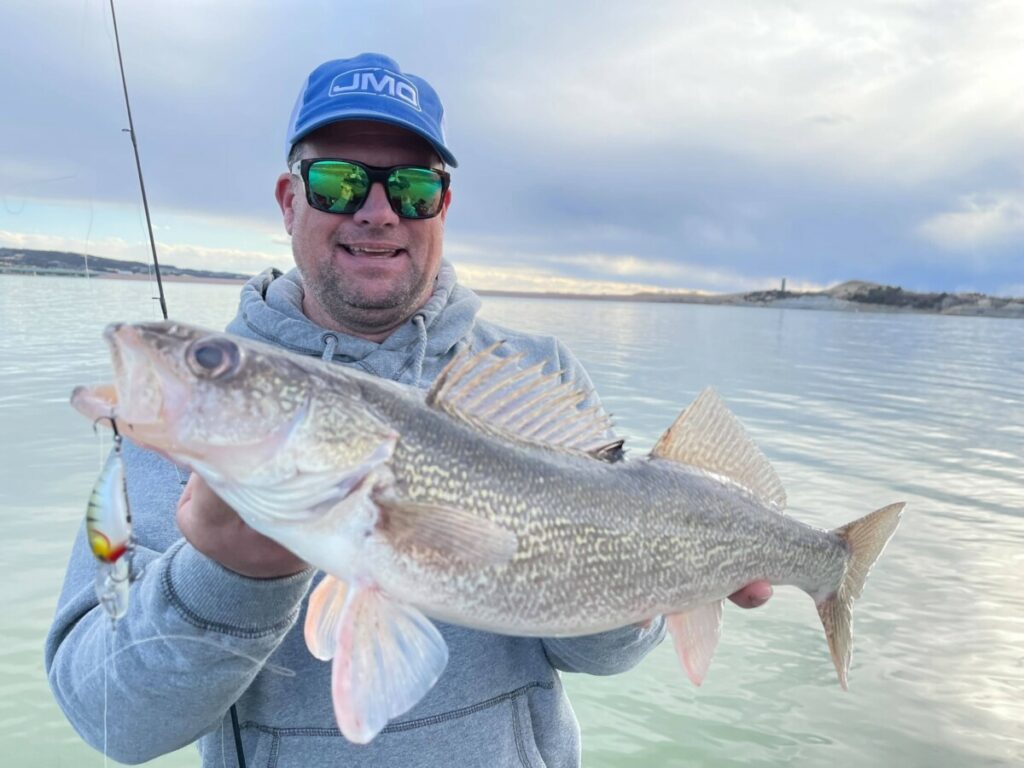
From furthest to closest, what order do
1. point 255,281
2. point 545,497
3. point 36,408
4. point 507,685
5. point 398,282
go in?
point 36,408, point 255,281, point 398,282, point 507,685, point 545,497

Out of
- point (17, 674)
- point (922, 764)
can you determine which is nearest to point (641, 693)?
point (922, 764)

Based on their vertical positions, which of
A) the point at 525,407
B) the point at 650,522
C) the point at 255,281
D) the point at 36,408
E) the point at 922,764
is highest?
the point at 255,281

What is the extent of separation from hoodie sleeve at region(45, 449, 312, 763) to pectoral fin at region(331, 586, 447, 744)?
42 cm

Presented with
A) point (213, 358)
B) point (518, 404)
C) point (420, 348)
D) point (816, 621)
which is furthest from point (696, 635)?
point (816, 621)

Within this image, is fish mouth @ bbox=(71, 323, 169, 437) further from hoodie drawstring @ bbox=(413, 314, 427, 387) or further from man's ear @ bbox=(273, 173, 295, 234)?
man's ear @ bbox=(273, 173, 295, 234)

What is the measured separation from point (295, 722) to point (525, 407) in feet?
4.90

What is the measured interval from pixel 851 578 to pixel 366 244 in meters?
2.58

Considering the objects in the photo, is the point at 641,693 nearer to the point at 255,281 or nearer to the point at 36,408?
the point at 255,281

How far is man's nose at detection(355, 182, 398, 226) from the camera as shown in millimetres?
3250

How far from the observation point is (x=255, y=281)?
3.67 meters

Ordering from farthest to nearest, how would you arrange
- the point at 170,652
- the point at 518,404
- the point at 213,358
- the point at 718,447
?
the point at 718,447 < the point at 518,404 < the point at 170,652 < the point at 213,358

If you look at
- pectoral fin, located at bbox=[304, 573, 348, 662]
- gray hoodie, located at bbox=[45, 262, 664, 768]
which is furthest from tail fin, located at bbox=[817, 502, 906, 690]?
pectoral fin, located at bbox=[304, 573, 348, 662]

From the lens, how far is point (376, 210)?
3.26m

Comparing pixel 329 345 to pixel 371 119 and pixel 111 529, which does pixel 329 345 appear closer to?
pixel 371 119
